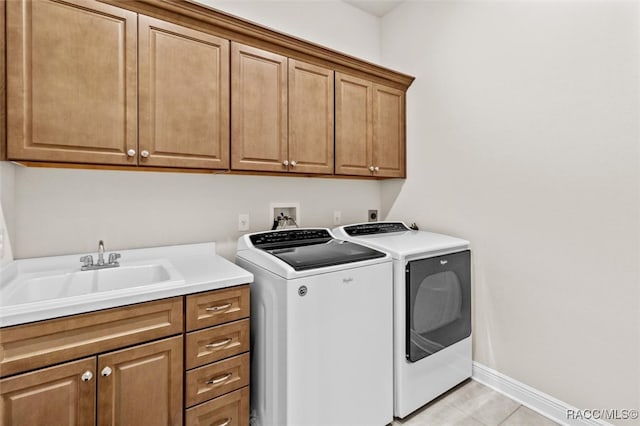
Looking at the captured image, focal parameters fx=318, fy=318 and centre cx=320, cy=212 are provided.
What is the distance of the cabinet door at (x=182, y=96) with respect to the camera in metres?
1.55

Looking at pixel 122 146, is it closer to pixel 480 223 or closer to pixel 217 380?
pixel 217 380

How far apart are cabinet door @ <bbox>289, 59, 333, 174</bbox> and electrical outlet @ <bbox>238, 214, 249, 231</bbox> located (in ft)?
1.62

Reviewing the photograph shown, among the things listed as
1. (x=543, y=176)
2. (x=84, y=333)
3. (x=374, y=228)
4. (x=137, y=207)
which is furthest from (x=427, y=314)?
(x=137, y=207)

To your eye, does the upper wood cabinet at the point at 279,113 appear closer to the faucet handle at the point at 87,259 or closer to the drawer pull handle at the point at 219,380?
the faucet handle at the point at 87,259

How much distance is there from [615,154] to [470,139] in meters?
0.79

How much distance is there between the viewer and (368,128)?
2.38 metres

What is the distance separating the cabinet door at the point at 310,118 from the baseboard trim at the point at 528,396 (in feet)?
5.70

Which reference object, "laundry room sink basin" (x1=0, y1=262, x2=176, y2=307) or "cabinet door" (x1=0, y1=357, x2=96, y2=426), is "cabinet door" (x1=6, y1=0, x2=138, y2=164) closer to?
"laundry room sink basin" (x1=0, y1=262, x2=176, y2=307)

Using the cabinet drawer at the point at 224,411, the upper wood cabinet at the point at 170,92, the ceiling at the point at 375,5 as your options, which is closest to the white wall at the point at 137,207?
the upper wood cabinet at the point at 170,92

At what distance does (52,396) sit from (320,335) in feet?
3.40

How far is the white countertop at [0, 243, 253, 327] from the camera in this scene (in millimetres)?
1081

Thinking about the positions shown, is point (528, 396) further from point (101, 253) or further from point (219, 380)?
point (101, 253)

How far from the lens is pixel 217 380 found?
1462 mm

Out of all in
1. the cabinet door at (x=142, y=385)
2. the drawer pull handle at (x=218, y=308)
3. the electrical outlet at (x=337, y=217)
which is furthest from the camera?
the electrical outlet at (x=337, y=217)
